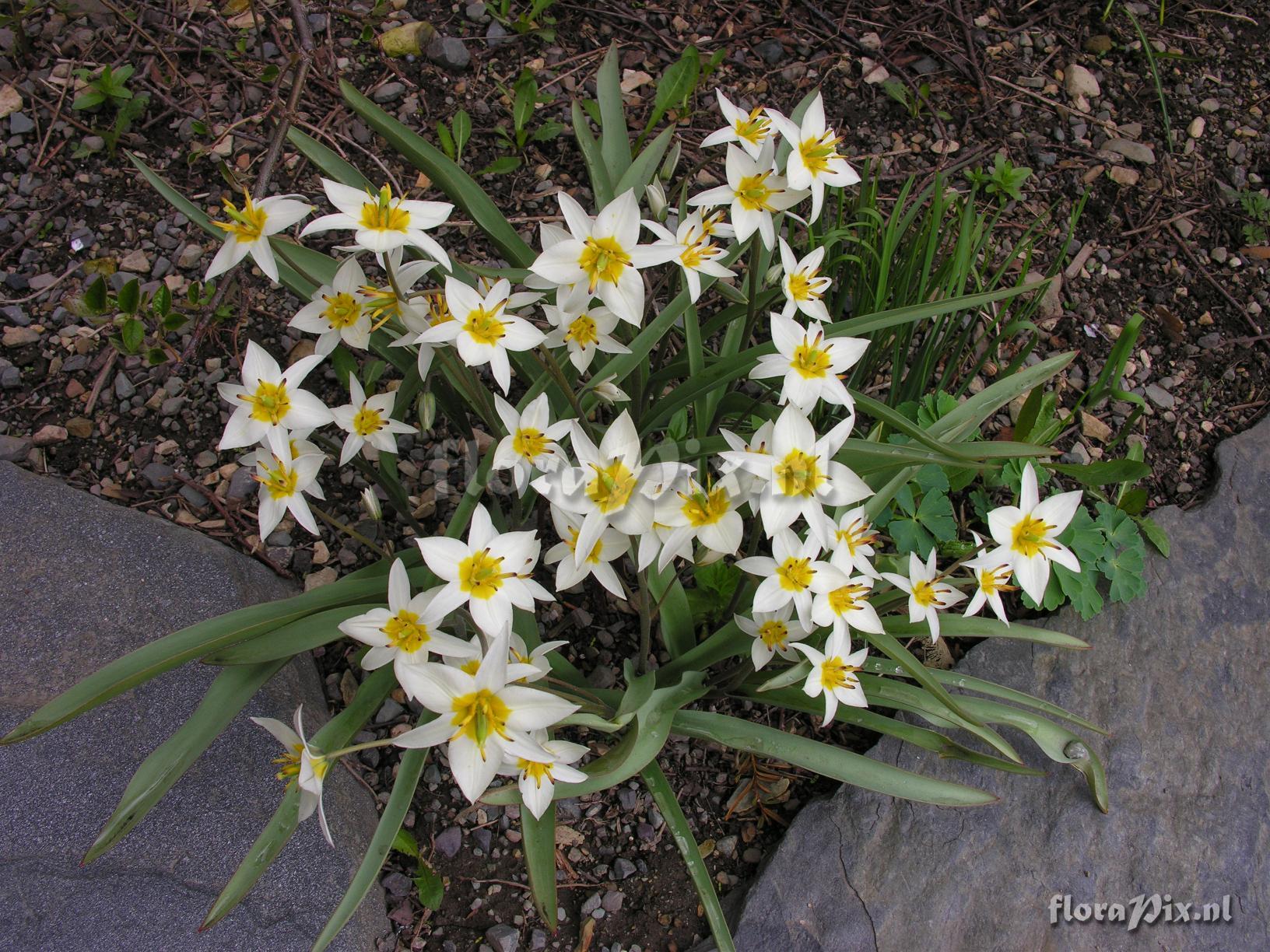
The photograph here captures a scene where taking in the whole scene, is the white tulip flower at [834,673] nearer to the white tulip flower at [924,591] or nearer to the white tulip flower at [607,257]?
the white tulip flower at [924,591]

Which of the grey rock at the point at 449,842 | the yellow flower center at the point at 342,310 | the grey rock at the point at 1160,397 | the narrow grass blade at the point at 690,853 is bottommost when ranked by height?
the grey rock at the point at 449,842

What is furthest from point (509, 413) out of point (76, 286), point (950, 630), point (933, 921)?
point (76, 286)

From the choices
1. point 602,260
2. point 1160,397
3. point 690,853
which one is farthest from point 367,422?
point 1160,397

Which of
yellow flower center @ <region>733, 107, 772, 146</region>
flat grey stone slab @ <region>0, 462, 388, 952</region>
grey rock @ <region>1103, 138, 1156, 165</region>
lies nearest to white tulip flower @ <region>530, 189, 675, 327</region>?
yellow flower center @ <region>733, 107, 772, 146</region>

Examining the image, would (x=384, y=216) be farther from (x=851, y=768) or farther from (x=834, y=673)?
(x=851, y=768)

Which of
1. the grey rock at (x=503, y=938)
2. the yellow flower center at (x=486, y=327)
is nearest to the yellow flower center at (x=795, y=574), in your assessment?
the yellow flower center at (x=486, y=327)

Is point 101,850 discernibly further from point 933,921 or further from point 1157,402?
point 1157,402
